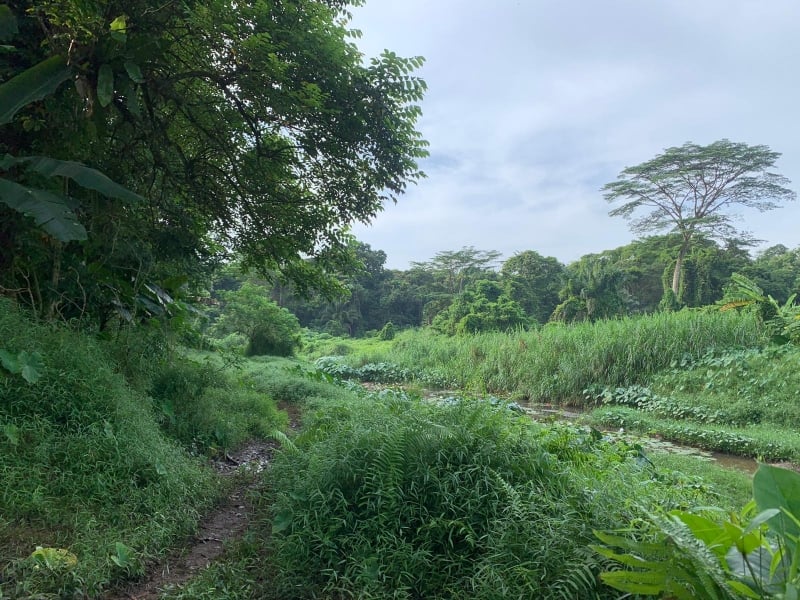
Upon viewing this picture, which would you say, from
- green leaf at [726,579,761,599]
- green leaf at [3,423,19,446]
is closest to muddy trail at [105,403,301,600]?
green leaf at [3,423,19,446]

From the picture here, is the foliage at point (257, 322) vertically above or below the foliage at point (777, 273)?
below

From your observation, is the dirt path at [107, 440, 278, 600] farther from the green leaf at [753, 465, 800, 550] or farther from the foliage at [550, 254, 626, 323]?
the foliage at [550, 254, 626, 323]

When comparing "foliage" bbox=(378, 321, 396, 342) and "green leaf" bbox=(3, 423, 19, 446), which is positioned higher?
"foliage" bbox=(378, 321, 396, 342)

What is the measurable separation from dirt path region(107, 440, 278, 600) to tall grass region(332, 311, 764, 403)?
262 inches

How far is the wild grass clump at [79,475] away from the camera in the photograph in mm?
2531

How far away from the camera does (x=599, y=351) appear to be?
12516mm

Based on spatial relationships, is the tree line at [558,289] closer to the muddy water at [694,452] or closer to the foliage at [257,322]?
the foliage at [257,322]

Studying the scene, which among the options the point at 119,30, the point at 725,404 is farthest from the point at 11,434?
the point at 725,404

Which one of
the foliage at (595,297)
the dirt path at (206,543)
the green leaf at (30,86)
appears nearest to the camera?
the dirt path at (206,543)

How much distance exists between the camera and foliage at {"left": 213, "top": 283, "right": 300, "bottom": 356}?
57.8ft

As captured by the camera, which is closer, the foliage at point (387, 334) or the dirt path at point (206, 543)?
the dirt path at point (206, 543)

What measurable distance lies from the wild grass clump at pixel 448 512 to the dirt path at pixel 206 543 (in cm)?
36

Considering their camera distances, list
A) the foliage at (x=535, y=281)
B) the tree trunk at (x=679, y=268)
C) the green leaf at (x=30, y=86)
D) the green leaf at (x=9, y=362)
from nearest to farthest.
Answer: the green leaf at (x=9, y=362) < the green leaf at (x=30, y=86) < the tree trunk at (x=679, y=268) < the foliage at (x=535, y=281)

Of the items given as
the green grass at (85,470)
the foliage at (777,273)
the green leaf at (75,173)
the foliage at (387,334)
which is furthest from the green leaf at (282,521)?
the foliage at (387,334)
